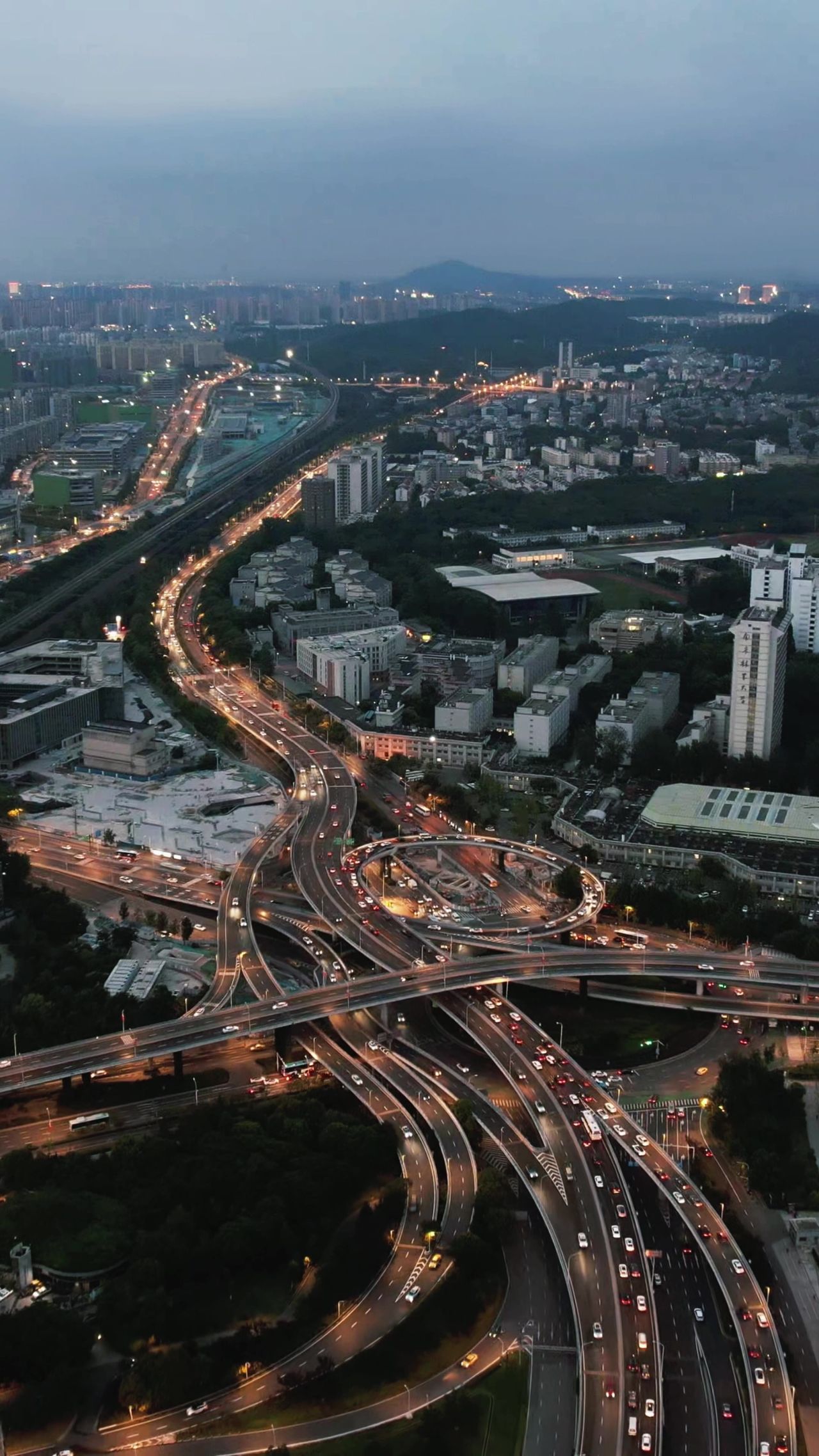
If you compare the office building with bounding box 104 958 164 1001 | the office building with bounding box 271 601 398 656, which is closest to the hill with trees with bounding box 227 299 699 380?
the office building with bounding box 271 601 398 656

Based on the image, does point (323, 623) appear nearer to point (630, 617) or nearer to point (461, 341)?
point (630, 617)

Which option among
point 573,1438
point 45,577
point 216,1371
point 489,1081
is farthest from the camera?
point 45,577

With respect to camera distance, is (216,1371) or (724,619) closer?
(216,1371)

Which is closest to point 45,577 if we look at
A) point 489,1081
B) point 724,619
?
point 724,619

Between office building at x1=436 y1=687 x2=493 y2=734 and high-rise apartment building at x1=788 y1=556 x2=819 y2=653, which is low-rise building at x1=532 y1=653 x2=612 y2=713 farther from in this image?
high-rise apartment building at x1=788 y1=556 x2=819 y2=653

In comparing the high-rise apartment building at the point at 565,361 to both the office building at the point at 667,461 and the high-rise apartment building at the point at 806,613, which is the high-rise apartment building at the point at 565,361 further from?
the high-rise apartment building at the point at 806,613

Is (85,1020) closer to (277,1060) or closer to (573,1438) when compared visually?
(277,1060)

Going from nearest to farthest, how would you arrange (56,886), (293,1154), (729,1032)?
(293,1154)
(729,1032)
(56,886)

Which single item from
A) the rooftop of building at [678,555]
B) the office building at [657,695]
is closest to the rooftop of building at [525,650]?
the office building at [657,695]
